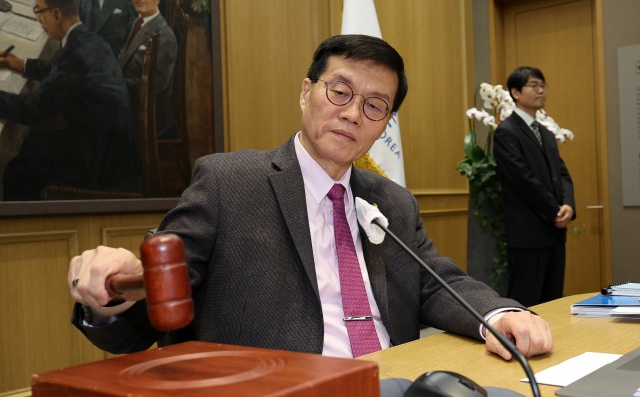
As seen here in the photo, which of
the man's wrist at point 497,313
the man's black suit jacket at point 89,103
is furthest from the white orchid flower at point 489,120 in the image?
the man's wrist at point 497,313

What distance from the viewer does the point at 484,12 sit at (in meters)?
5.79

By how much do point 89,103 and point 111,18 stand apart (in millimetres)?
425

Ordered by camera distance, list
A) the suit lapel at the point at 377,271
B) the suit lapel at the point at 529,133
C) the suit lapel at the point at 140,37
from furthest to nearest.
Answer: the suit lapel at the point at 529,133, the suit lapel at the point at 140,37, the suit lapel at the point at 377,271

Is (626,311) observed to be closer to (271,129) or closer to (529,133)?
(271,129)

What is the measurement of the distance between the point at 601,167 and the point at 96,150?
391cm

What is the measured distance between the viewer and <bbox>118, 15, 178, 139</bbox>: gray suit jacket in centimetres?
326

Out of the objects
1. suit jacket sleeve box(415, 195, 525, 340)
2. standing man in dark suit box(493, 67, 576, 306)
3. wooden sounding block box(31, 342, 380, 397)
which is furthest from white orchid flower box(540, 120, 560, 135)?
wooden sounding block box(31, 342, 380, 397)

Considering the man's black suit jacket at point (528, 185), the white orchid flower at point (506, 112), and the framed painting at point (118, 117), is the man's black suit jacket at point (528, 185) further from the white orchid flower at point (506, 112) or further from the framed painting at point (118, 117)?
the framed painting at point (118, 117)

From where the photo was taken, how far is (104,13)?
10.3 feet

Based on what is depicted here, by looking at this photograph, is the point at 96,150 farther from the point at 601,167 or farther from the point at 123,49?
the point at 601,167

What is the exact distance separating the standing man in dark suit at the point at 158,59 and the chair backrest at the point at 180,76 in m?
0.02

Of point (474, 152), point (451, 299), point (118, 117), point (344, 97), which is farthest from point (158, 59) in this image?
point (474, 152)

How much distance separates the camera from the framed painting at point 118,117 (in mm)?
2859

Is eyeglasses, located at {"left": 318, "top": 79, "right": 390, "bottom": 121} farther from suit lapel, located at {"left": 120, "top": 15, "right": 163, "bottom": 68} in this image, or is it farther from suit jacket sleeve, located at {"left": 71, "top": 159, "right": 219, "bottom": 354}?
suit lapel, located at {"left": 120, "top": 15, "right": 163, "bottom": 68}
